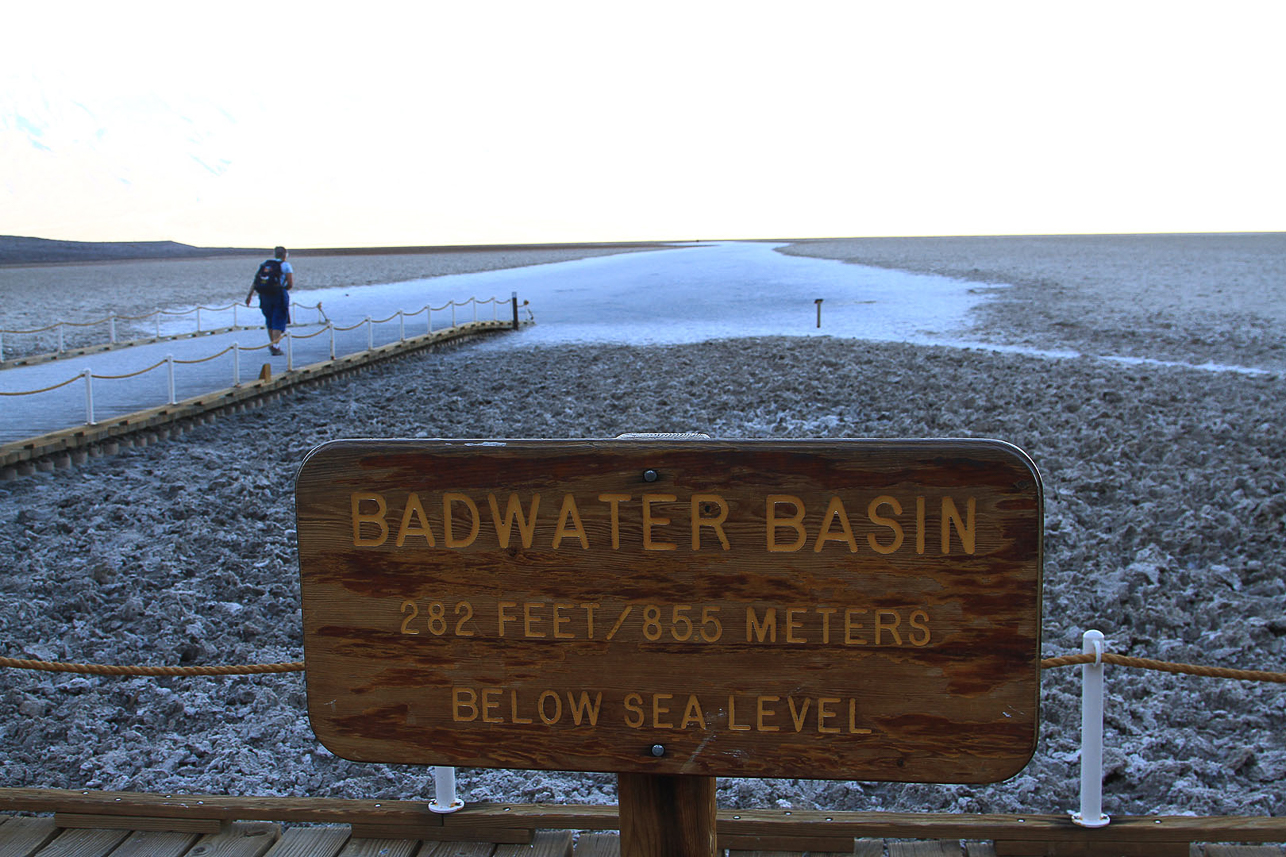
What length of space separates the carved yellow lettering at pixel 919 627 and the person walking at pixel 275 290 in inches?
577

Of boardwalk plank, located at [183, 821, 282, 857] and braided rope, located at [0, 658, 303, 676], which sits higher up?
braided rope, located at [0, 658, 303, 676]

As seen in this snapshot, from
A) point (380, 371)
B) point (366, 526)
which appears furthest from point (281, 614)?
point (380, 371)

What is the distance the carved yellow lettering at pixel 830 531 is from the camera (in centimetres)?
178

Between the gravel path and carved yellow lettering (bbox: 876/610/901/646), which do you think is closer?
carved yellow lettering (bbox: 876/610/901/646)

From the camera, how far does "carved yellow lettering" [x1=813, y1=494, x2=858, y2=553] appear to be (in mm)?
1784

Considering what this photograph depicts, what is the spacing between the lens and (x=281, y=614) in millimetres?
6801

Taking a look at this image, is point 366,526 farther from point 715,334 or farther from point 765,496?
point 715,334

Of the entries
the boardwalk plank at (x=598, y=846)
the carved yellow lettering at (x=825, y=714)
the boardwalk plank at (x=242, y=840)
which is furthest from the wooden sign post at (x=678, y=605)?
the boardwalk plank at (x=242, y=840)

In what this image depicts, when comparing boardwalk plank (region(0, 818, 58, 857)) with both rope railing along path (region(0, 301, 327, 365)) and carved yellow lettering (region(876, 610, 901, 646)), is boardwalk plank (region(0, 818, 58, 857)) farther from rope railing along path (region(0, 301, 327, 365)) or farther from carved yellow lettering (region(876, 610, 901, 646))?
rope railing along path (region(0, 301, 327, 365))

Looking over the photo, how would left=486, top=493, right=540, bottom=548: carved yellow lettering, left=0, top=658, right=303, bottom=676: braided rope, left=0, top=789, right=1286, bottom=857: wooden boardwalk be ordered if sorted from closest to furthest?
1. left=486, top=493, right=540, bottom=548: carved yellow lettering
2. left=0, top=789, right=1286, bottom=857: wooden boardwalk
3. left=0, top=658, right=303, bottom=676: braided rope

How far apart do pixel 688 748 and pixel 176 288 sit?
175ft

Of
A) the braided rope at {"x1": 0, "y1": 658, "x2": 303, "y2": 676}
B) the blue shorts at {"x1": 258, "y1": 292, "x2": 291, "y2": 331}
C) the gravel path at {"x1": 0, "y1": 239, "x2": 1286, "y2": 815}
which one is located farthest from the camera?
the blue shorts at {"x1": 258, "y1": 292, "x2": 291, "y2": 331}

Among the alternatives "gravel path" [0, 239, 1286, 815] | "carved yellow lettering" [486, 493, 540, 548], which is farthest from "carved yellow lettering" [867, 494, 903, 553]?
"gravel path" [0, 239, 1286, 815]

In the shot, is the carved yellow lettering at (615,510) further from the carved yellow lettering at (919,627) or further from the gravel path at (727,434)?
the gravel path at (727,434)
